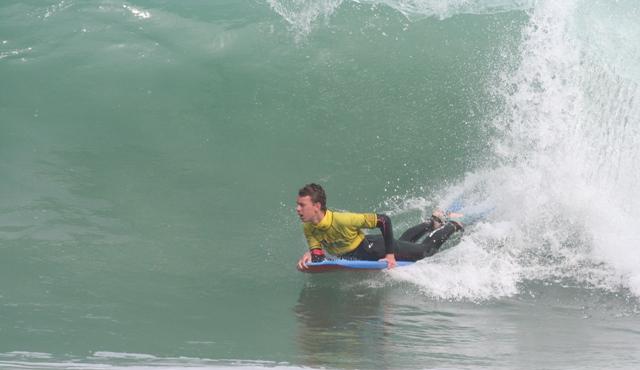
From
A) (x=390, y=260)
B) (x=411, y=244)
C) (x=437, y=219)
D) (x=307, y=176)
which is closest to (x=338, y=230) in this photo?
(x=390, y=260)

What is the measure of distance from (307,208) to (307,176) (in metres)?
2.61

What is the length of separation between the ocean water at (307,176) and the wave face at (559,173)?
3 cm

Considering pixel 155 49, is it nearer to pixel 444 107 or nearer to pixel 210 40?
pixel 210 40

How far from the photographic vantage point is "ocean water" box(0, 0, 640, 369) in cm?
566

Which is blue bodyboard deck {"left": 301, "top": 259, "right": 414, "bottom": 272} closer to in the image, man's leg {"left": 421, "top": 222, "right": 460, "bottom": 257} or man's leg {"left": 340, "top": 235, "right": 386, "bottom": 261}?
man's leg {"left": 340, "top": 235, "right": 386, "bottom": 261}

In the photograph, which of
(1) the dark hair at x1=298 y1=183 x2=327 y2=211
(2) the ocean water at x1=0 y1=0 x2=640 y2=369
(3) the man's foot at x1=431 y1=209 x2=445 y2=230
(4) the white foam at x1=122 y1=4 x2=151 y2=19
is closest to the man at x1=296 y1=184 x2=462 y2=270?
(1) the dark hair at x1=298 y1=183 x2=327 y2=211

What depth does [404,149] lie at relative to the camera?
31.1ft

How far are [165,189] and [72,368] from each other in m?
3.97

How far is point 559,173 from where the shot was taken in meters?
8.70

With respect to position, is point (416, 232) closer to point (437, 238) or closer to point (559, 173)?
Answer: point (437, 238)

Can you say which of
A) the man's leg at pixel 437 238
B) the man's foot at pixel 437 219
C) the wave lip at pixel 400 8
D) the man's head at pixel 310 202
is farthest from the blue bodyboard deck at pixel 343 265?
the wave lip at pixel 400 8

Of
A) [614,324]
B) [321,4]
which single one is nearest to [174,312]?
[614,324]

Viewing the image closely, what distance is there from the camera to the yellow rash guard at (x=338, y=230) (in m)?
6.71

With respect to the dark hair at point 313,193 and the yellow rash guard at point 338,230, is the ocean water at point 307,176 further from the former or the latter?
the dark hair at point 313,193
